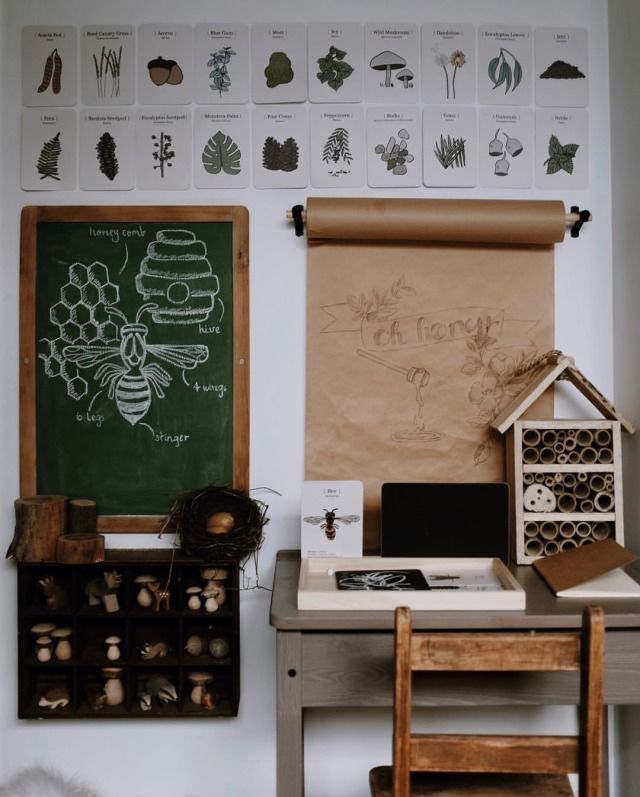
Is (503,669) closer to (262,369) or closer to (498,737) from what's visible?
(498,737)

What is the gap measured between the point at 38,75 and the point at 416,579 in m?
1.88

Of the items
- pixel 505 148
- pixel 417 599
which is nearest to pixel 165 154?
pixel 505 148

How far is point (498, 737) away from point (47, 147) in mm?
2054

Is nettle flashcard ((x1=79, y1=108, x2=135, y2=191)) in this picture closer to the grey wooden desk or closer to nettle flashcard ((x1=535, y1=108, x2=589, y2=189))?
nettle flashcard ((x1=535, y1=108, x2=589, y2=189))

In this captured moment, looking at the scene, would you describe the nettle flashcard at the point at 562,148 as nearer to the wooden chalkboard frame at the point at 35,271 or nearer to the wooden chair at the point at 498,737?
the wooden chalkboard frame at the point at 35,271

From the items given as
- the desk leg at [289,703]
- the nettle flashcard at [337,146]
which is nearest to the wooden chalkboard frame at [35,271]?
the nettle flashcard at [337,146]

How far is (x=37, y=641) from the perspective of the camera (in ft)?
7.35

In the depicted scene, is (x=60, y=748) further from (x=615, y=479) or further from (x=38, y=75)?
(x=38, y=75)

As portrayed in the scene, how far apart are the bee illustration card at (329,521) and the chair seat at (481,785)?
60cm

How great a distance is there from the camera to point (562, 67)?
7.73 ft

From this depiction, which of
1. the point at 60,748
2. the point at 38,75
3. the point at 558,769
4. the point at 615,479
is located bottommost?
the point at 60,748

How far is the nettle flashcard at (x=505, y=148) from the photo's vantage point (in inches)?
92.4

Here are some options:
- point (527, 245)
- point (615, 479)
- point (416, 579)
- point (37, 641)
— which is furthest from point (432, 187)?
point (37, 641)

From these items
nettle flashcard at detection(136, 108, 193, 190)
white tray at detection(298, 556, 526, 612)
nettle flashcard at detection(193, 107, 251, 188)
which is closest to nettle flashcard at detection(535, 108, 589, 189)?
nettle flashcard at detection(193, 107, 251, 188)
